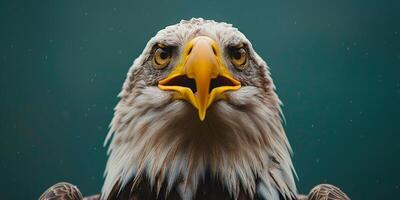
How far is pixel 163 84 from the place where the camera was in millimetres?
1621

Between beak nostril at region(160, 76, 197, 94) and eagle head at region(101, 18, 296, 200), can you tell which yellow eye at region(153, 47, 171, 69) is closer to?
eagle head at region(101, 18, 296, 200)

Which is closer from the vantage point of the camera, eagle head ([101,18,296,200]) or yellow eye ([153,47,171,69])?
eagle head ([101,18,296,200])

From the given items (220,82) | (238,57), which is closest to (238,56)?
(238,57)

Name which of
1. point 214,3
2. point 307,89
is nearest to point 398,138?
point 307,89

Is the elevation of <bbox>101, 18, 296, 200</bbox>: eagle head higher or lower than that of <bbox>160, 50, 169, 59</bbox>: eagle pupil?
lower

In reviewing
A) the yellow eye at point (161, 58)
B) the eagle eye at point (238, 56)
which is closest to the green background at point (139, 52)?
the eagle eye at point (238, 56)

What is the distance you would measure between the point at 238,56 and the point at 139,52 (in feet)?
18.1

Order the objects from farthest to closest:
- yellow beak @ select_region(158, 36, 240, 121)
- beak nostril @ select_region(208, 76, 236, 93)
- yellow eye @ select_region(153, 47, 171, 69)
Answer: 1. yellow eye @ select_region(153, 47, 171, 69)
2. beak nostril @ select_region(208, 76, 236, 93)
3. yellow beak @ select_region(158, 36, 240, 121)

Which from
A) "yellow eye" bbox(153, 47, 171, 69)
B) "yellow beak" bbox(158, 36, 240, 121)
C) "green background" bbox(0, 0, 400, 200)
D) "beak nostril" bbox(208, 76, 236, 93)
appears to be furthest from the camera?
"green background" bbox(0, 0, 400, 200)

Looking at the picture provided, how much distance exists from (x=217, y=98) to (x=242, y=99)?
0.13 metres

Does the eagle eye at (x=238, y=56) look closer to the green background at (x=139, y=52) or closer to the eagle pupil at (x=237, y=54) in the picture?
the eagle pupil at (x=237, y=54)

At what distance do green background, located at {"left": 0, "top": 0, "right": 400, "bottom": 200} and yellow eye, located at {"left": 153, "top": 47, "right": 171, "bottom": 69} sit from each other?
452 cm

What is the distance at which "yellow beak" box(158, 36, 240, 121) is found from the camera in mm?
1417

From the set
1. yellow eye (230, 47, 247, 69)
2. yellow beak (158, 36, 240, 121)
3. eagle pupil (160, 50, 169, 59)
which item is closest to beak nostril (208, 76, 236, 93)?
yellow beak (158, 36, 240, 121)
